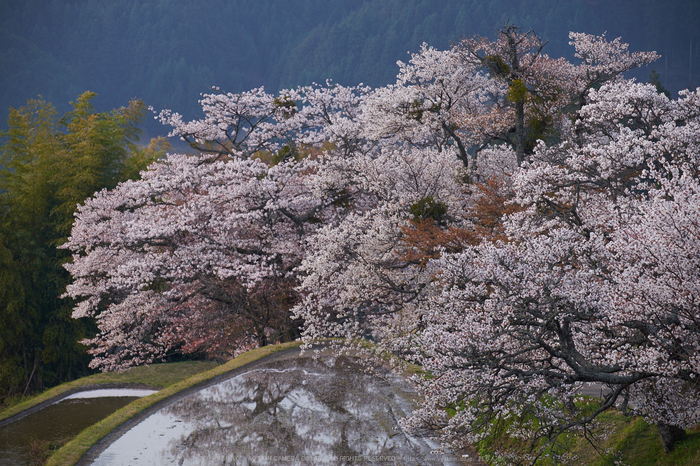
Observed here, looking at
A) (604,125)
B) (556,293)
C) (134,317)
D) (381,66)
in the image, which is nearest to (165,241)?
(134,317)

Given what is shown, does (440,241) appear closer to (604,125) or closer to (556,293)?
(604,125)

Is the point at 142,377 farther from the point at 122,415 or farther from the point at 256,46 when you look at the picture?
the point at 256,46

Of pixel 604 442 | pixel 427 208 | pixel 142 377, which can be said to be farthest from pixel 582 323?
pixel 142 377

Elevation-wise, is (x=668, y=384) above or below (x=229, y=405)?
below

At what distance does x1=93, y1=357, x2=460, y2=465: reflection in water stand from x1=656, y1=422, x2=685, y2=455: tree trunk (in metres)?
3.64

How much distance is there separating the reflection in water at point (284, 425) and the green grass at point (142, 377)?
486 cm

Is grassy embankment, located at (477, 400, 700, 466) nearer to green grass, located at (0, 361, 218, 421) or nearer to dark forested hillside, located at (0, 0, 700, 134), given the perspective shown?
green grass, located at (0, 361, 218, 421)

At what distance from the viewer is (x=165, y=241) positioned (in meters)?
17.8

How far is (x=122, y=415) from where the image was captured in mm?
12367

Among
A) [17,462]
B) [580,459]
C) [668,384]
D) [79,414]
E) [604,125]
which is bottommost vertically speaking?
[580,459]

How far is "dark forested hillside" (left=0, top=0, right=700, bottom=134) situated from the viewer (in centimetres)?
15775

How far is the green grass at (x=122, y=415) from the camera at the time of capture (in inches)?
404

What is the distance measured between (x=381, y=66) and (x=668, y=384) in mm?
168301

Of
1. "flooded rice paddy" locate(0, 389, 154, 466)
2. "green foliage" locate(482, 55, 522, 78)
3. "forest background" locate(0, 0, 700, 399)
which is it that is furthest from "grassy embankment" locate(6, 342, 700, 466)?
"forest background" locate(0, 0, 700, 399)
